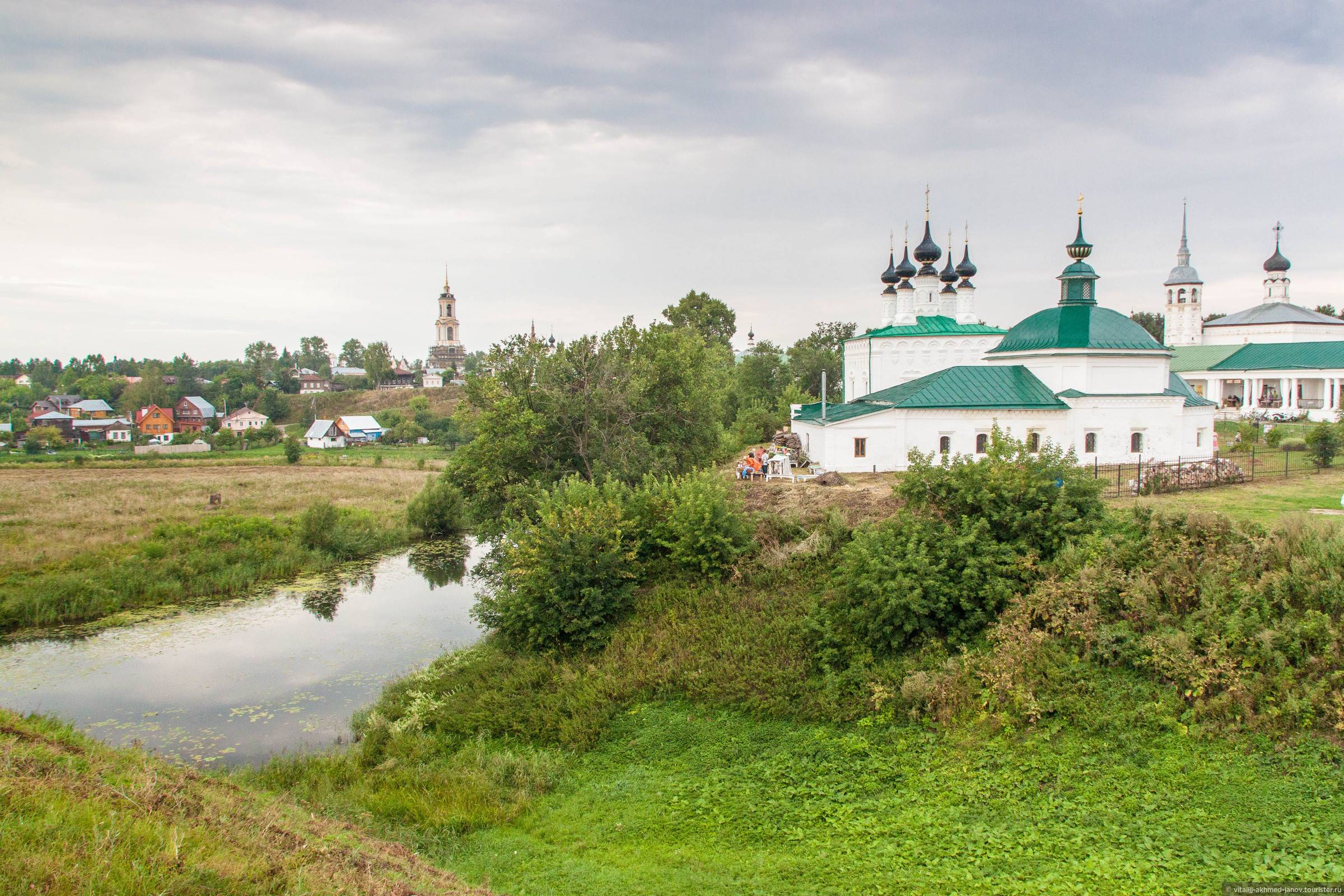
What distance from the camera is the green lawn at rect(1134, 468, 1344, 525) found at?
16.5m

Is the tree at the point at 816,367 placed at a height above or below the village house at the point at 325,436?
above

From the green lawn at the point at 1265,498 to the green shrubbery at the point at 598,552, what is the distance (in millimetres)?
8918

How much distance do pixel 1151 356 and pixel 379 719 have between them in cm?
2645

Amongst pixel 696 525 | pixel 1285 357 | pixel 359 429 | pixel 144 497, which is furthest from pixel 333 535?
pixel 1285 357

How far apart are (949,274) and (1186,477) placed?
1883 cm

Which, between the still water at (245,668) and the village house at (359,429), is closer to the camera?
the still water at (245,668)

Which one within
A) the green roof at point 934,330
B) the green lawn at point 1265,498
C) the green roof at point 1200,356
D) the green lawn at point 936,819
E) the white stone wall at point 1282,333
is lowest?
the green lawn at point 936,819

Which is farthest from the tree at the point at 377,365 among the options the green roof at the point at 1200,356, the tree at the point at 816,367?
the green roof at the point at 1200,356

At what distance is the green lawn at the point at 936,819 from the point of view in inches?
301

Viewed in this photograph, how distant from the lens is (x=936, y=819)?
350 inches

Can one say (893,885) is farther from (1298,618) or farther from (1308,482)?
(1308,482)

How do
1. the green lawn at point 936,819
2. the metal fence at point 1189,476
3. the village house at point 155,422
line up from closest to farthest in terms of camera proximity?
the green lawn at point 936,819 → the metal fence at point 1189,476 → the village house at point 155,422

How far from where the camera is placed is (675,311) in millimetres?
68000

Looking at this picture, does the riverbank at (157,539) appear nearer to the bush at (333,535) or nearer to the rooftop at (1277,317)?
the bush at (333,535)
